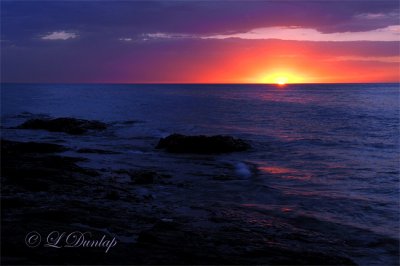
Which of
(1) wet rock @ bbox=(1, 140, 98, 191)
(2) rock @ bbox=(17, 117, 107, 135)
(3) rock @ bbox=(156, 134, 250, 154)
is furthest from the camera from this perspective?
(2) rock @ bbox=(17, 117, 107, 135)

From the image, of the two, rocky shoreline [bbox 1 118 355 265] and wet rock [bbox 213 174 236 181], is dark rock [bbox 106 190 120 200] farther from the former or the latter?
wet rock [bbox 213 174 236 181]

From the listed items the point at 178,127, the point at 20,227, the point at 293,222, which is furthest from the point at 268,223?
the point at 178,127

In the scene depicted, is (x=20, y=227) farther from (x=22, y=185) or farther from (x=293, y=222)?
(x=293, y=222)

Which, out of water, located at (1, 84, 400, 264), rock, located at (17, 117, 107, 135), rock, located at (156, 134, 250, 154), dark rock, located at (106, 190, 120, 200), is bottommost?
water, located at (1, 84, 400, 264)

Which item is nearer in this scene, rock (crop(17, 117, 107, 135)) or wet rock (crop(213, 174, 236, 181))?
wet rock (crop(213, 174, 236, 181))

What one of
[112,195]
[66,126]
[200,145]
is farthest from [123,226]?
[66,126]

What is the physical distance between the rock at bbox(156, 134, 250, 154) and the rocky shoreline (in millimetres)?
10299

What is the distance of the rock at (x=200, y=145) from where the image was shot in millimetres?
26078

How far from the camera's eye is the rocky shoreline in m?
7.55

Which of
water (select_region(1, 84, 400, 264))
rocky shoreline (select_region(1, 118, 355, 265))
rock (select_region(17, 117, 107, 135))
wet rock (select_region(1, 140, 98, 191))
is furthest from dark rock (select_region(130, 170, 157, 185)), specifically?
rock (select_region(17, 117, 107, 135))

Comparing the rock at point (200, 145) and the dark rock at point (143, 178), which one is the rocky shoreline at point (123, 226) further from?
the rock at point (200, 145)

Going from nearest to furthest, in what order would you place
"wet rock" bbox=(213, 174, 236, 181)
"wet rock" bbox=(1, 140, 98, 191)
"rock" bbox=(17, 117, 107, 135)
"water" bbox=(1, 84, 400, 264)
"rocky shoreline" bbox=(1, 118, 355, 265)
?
"rocky shoreline" bbox=(1, 118, 355, 265) < "water" bbox=(1, 84, 400, 264) < "wet rock" bbox=(1, 140, 98, 191) < "wet rock" bbox=(213, 174, 236, 181) < "rock" bbox=(17, 117, 107, 135)

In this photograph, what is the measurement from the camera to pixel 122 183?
15.2m

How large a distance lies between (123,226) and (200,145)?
1703 cm
